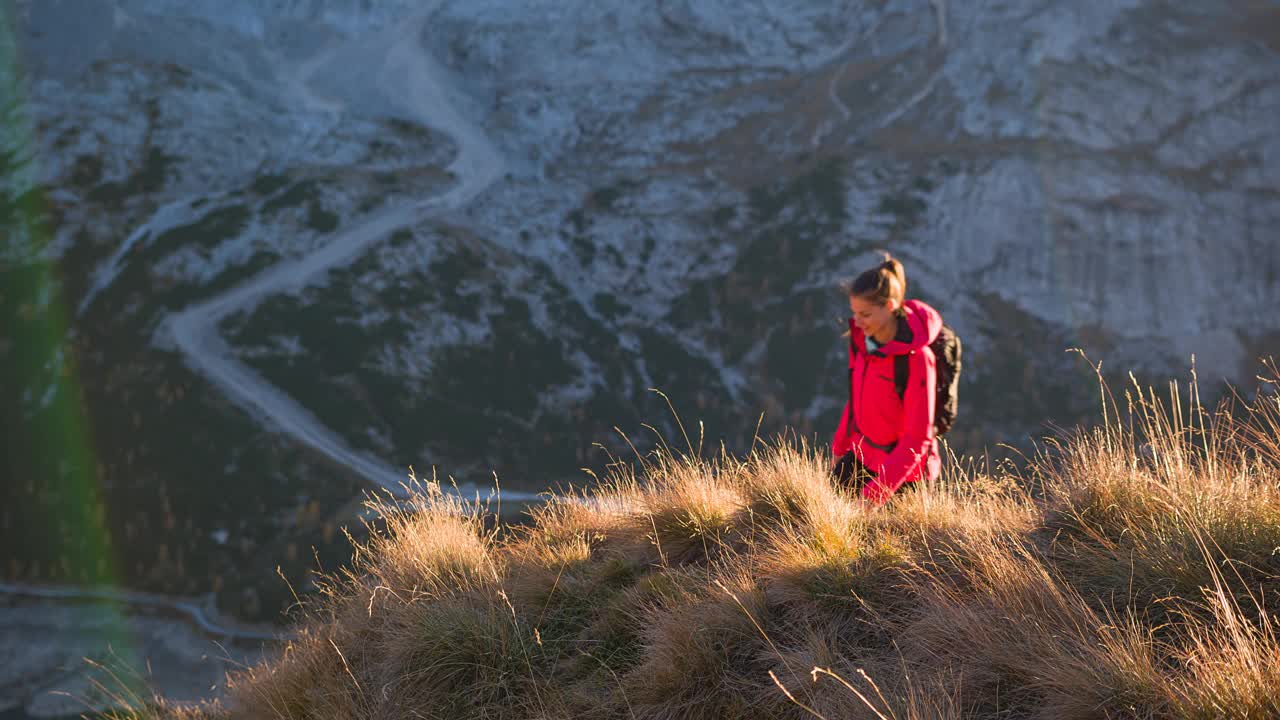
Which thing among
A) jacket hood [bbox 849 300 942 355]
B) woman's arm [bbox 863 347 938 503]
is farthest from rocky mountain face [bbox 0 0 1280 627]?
jacket hood [bbox 849 300 942 355]

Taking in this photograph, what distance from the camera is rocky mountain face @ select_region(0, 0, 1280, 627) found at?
39.0 meters

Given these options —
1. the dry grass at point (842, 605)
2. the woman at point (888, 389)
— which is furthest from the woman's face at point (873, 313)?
the dry grass at point (842, 605)

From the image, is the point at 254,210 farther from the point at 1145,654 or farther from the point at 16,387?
the point at 1145,654

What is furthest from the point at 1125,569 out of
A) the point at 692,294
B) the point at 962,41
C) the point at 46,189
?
the point at 46,189

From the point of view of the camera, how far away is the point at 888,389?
4531mm

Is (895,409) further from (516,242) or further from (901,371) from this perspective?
(516,242)

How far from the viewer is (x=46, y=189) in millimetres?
53031

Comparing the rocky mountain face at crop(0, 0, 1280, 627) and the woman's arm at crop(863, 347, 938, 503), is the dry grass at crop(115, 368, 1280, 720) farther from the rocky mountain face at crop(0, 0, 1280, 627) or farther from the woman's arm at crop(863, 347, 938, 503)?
the rocky mountain face at crop(0, 0, 1280, 627)

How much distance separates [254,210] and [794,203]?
31.9 m

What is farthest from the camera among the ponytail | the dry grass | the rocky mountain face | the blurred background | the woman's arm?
the rocky mountain face

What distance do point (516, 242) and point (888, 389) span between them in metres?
47.1

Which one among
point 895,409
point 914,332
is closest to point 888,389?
point 895,409

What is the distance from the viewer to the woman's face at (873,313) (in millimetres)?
4250

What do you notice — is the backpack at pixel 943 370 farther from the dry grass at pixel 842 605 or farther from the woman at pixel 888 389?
the dry grass at pixel 842 605
